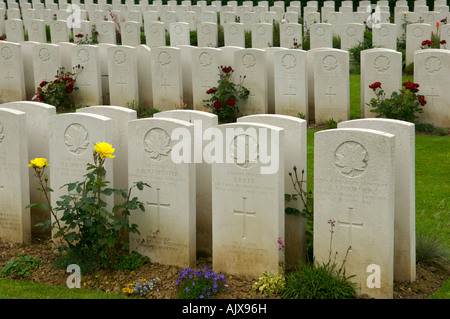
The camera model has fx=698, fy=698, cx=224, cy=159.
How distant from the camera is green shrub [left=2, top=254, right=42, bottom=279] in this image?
19.5 ft

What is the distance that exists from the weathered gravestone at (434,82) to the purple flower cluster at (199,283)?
5.95 m

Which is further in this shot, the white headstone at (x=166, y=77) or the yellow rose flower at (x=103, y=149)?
the white headstone at (x=166, y=77)

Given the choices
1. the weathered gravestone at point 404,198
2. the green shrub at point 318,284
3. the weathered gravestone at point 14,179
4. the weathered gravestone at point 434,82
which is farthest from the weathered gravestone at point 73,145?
the weathered gravestone at point 434,82

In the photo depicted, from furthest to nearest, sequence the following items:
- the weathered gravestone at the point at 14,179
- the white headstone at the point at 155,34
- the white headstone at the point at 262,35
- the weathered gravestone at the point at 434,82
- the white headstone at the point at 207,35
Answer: the white headstone at the point at 155,34, the white headstone at the point at 207,35, the white headstone at the point at 262,35, the weathered gravestone at the point at 434,82, the weathered gravestone at the point at 14,179

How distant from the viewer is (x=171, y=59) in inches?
438

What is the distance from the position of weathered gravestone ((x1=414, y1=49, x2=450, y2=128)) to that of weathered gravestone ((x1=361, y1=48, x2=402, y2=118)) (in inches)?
13.0

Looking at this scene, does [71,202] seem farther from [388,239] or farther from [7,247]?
[388,239]

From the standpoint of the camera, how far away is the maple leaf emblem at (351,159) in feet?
16.7

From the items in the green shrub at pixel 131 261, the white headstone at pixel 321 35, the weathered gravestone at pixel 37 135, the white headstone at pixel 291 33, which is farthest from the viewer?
the white headstone at pixel 291 33

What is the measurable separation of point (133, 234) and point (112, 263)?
14.3 inches

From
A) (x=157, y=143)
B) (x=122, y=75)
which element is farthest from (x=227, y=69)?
(x=157, y=143)

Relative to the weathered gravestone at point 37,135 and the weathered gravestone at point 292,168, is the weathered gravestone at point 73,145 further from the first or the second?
the weathered gravestone at point 292,168

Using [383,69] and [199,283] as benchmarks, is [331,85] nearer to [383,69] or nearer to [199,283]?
[383,69]

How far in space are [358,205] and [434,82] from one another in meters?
5.67
